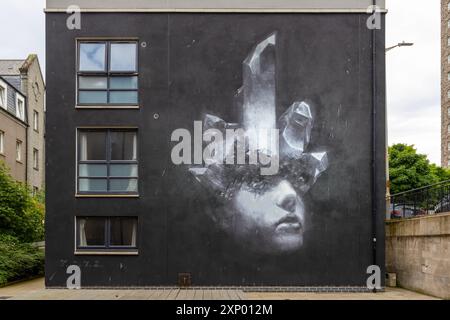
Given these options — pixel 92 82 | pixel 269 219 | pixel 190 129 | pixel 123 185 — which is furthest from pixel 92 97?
pixel 269 219

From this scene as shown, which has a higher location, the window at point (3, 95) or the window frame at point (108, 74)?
the window at point (3, 95)

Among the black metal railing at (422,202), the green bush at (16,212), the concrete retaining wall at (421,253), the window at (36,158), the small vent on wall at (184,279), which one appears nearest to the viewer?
the concrete retaining wall at (421,253)

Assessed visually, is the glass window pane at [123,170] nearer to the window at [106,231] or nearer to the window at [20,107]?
the window at [106,231]

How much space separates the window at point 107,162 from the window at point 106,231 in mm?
941

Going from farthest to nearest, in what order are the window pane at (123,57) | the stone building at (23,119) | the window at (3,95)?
the stone building at (23,119)
the window at (3,95)
the window pane at (123,57)

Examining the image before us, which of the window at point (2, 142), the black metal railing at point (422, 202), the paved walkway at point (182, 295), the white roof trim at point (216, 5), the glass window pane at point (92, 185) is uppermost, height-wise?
the white roof trim at point (216, 5)

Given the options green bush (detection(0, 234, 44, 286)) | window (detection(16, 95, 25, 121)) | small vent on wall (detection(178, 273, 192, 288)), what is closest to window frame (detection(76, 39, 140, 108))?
small vent on wall (detection(178, 273, 192, 288))

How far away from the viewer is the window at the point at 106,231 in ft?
61.7

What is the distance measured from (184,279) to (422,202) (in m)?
8.19

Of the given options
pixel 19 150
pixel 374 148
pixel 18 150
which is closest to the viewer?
pixel 374 148

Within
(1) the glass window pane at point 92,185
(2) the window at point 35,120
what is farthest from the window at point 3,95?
(1) the glass window pane at point 92,185

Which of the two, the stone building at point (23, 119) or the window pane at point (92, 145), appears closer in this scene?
the window pane at point (92, 145)

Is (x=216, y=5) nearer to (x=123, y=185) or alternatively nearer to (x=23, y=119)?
(x=123, y=185)

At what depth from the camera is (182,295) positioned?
55.5ft
